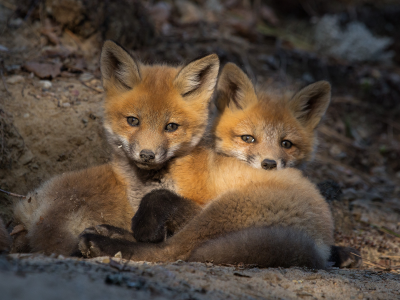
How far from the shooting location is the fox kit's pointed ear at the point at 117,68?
2.93 meters

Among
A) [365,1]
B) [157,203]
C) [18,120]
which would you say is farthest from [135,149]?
[365,1]

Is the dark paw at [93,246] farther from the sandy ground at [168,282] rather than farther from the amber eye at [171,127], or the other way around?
the amber eye at [171,127]

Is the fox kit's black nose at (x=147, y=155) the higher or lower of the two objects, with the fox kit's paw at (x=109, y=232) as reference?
higher

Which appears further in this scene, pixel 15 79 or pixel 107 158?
pixel 15 79

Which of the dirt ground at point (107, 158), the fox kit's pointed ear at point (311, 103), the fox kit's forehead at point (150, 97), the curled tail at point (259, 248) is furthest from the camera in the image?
the fox kit's pointed ear at point (311, 103)

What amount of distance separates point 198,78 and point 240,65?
1512mm

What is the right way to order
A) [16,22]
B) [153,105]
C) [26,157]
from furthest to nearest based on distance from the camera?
1. [16,22]
2. [26,157]
3. [153,105]

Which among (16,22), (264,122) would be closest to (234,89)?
(264,122)

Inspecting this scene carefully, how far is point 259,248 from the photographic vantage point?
2227 millimetres

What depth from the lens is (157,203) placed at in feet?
8.55

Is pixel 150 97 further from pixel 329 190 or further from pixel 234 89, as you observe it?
pixel 329 190

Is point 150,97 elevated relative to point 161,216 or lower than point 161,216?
elevated

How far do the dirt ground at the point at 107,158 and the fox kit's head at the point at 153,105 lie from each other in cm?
86

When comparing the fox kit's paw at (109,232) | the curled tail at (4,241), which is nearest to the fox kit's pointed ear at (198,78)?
the fox kit's paw at (109,232)
